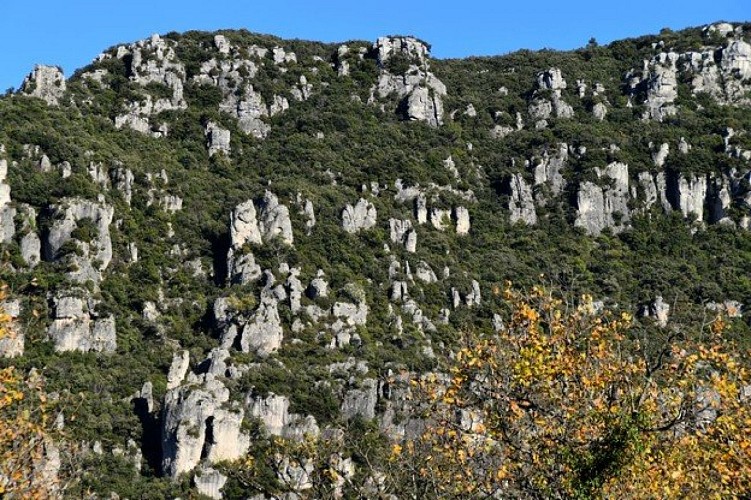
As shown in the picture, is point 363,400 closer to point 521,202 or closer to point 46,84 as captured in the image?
point 521,202

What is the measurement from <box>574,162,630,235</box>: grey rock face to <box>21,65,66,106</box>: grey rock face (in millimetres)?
67436

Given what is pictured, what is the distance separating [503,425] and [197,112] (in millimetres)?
108519

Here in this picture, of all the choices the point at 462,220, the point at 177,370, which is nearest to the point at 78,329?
the point at 177,370

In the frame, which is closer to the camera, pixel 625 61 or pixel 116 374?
pixel 116 374

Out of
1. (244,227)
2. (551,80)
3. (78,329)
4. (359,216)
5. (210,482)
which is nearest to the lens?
(210,482)

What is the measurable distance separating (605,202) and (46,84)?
73.1 m

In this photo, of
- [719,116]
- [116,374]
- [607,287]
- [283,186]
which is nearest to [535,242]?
[607,287]

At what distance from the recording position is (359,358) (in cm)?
7719

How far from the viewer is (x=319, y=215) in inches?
3765

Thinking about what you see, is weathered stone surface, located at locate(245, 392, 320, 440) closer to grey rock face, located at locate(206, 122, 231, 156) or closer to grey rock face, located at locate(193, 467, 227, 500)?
grey rock face, located at locate(193, 467, 227, 500)

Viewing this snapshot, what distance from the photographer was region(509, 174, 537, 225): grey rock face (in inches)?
4400

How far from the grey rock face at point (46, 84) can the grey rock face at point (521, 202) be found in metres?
59.1

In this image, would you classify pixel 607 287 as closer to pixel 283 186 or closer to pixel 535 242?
pixel 535 242

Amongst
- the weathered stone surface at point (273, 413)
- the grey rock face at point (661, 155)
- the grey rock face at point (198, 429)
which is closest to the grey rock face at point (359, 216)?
the weathered stone surface at point (273, 413)
